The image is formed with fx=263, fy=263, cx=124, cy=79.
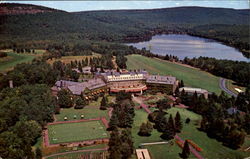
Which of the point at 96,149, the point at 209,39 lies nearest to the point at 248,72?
the point at 96,149

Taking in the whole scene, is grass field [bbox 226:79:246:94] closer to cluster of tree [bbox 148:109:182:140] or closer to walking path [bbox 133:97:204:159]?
walking path [bbox 133:97:204:159]

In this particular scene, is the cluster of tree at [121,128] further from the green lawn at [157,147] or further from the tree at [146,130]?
the tree at [146,130]

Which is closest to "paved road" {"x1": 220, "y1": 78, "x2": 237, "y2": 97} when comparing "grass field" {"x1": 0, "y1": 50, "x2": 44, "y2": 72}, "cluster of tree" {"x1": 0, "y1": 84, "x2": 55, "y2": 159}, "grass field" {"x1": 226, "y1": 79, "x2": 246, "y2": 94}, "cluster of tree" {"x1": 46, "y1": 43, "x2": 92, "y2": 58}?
"grass field" {"x1": 226, "y1": 79, "x2": 246, "y2": 94}

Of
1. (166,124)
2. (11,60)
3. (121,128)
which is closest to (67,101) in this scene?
(121,128)

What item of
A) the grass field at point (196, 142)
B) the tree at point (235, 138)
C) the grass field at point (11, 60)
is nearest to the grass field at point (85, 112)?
the grass field at point (196, 142)

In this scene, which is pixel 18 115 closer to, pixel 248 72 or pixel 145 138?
pixel 145 138

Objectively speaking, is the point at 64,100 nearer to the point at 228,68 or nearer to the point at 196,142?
the point at 196,142
